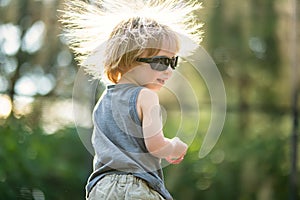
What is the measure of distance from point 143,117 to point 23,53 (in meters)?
1.65

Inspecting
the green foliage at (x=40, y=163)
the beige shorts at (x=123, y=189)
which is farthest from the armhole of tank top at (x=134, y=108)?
the green foliage at (x=40, y=163)

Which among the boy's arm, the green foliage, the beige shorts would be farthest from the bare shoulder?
the green foliage

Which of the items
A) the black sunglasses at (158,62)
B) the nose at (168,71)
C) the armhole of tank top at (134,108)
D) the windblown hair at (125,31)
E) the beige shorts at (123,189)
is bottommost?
Result: the beige shorts at (123,189)

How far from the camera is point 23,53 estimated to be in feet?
9.83

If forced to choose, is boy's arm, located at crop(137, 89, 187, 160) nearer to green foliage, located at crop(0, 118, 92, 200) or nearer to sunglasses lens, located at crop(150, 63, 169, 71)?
sunglasses lens, located at crop(150, 63, 169, 71)

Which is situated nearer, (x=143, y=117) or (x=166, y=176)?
(x=143, y=117)

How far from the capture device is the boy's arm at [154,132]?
1.43m

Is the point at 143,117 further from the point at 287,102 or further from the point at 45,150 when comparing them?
the point at 287,102

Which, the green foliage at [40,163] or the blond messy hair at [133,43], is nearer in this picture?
the blond messy hair at [133,43]

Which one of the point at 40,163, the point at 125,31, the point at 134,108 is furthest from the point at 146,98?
the point at 40,163

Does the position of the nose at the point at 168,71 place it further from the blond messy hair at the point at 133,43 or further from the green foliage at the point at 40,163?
the green foliage at the point at 40,163

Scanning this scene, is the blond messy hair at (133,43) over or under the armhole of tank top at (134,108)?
over

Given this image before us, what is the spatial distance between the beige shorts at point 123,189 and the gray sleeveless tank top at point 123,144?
0.03 feet

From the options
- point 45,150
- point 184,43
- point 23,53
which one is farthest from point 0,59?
point 184,43
